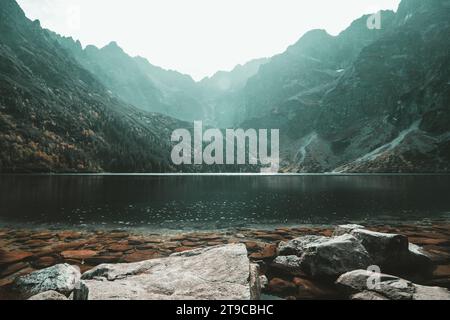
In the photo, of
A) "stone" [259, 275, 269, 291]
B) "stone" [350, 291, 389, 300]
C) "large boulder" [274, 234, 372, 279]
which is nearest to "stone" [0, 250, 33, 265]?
"stone" [259, 275, 269, 291]

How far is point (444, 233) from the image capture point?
37.2 m

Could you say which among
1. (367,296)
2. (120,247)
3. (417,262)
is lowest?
(120,247)

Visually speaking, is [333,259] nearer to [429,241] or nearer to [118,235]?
[429,241]

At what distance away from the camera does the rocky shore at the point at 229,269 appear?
50.8 ft

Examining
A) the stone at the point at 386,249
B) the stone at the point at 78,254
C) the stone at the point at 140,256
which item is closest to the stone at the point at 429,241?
the stone at the point at 386,249

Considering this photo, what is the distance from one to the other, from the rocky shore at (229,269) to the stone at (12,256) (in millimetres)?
75

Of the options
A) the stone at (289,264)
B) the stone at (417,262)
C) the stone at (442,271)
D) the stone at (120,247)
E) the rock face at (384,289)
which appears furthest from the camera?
the stone at (120,247)

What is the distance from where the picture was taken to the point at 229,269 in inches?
673

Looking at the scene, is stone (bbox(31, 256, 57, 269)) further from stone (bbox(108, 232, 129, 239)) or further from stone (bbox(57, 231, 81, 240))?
stone (bbox(108, 232, 129, 239))

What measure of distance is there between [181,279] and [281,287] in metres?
7.19

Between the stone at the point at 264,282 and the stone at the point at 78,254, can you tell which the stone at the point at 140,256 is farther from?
the stone at the point at 264,282

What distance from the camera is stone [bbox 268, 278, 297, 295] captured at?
19.2 meters

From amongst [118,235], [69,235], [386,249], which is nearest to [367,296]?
[386,249]
